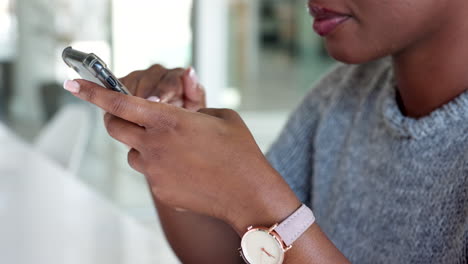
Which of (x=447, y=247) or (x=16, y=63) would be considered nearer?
(x=447, y=247)

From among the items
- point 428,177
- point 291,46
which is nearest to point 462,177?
point 428,177

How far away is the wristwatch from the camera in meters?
0.67

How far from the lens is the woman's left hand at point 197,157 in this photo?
0.64 meters

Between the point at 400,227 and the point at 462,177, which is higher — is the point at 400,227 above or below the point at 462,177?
below

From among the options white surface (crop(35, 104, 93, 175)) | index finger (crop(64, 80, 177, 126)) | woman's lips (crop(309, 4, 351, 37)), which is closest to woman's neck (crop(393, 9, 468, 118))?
woman's lips (crop(309, 4, 351, 37))

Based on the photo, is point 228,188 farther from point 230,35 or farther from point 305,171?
point 230,35

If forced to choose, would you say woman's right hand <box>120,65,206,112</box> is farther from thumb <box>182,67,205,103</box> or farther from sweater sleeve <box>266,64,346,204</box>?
sweater sleeve <box>266,64,346,204</box>

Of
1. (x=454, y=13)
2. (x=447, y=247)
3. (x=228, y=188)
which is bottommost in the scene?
(x=447, y=247)

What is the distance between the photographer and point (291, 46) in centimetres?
400

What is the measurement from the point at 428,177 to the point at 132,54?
2.21 m

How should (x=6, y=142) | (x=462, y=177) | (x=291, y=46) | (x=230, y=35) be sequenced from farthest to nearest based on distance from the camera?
1. (x=291, y=46)
2. (x=230, y=35)
3. (x=6, y=142)
4. (x=462, y=177)

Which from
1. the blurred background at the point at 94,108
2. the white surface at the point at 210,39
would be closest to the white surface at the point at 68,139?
the blurred background at the point at 94,108

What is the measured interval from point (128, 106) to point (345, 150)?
0.50m

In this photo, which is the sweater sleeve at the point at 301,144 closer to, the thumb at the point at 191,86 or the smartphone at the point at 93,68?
the thumb at the point at 191,86
